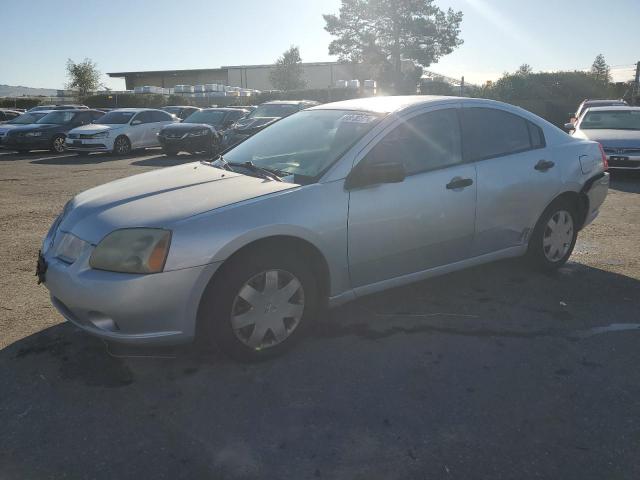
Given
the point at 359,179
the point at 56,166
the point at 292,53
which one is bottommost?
the point at 56,166

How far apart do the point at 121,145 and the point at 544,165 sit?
15.4 metres

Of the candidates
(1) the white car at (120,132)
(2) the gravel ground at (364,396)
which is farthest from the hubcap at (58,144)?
(2) the gravel ground at (364,396)

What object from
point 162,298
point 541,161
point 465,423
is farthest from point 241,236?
point 541,161

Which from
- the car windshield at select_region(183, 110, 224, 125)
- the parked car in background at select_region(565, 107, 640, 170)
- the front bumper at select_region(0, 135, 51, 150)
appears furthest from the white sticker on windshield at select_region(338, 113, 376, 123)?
the front bumper at select_region(0, 135, 51, 150)

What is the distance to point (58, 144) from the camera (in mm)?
18391

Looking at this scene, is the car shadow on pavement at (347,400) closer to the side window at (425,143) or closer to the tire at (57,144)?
the side window at (425,143)

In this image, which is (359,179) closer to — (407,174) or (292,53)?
(407,174)

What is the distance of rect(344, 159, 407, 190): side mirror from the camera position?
3629 mm

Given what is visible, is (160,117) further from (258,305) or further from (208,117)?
(258,305)

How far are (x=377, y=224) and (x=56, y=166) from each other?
1323cm

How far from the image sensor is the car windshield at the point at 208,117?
18.4 meters

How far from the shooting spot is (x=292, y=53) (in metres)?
59.7

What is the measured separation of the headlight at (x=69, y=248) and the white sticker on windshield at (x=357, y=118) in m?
2.02

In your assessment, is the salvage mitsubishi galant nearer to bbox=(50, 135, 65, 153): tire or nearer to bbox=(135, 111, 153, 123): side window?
bbox=(135, 111, 153, 123): side window
